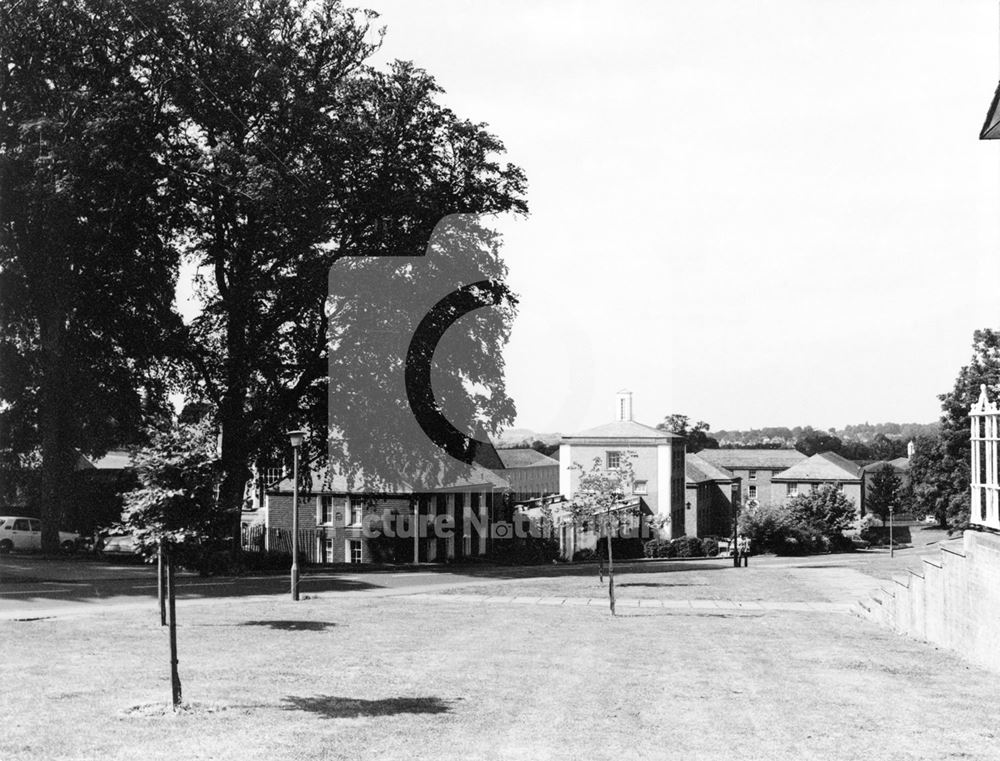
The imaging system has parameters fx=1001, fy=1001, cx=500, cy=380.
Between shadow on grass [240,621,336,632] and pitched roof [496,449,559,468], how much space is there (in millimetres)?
71468

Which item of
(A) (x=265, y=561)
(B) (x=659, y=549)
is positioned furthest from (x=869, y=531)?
(A) (x=265, y=561)

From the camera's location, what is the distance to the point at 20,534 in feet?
149

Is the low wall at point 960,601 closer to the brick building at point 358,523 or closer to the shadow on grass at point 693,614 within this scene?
the shadow on grass at point 693,614

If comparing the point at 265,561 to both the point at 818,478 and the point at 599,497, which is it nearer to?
the point at 599,497

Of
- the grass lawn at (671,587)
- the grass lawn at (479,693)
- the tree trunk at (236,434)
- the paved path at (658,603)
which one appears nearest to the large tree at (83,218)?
the tree trunk at (236,434)

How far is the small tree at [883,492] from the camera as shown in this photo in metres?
101

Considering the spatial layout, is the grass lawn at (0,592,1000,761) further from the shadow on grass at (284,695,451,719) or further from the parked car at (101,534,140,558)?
the parked car at (101,534,140,558)

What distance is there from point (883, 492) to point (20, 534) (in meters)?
84.2

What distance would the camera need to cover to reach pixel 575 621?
22.6 metres

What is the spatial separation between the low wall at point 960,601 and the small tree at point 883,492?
85198mm

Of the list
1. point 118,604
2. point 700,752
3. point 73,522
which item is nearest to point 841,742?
point 700,752

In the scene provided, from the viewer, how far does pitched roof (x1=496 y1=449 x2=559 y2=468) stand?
3814 inches

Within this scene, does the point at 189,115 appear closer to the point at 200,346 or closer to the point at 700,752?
the point at 200,346

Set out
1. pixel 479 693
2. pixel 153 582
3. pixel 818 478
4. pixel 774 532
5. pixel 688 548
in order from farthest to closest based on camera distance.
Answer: pixel 818 478
pixel 774 532
pixel 688 548
pixel 153 582
pixel 479 693
